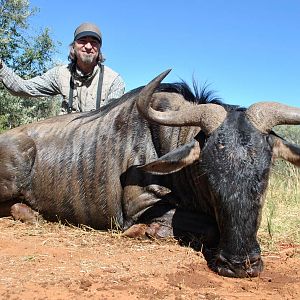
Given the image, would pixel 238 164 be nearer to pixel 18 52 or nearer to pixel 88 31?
pixel 88 31

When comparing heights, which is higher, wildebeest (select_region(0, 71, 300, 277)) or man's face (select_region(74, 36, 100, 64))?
man's face (select_region(74, 36, 100, 64))

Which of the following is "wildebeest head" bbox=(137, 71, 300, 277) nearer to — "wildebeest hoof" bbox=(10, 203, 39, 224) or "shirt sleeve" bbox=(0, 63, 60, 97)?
"wildebeest hoof" bbox=(10, 203, 39, 224)

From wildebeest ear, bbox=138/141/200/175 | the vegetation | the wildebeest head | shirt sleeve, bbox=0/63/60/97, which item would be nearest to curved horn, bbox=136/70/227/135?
the wildebeest head

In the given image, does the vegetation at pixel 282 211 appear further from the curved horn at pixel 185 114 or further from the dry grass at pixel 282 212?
the curved horn at pixel 185 114

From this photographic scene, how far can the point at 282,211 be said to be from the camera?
6.31 meters

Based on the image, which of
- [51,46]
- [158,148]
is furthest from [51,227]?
[51,46]

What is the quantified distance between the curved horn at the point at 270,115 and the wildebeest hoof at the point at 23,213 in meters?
Answer: 2.84

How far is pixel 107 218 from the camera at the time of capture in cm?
503

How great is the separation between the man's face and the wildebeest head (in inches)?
125

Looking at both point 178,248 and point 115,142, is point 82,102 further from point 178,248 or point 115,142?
point 178,248

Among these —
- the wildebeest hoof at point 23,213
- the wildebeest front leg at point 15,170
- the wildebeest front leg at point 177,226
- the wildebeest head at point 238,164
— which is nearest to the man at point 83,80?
the wildebeest front leg at point 15,170

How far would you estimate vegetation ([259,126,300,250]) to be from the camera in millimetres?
4844

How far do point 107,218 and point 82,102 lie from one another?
268cm

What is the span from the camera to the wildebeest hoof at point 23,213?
554cm
